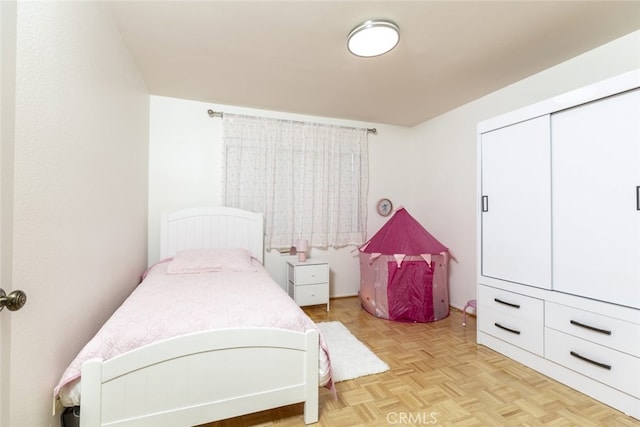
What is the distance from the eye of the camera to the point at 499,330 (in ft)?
7.77

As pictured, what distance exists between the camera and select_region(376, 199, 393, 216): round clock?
4.11 metres

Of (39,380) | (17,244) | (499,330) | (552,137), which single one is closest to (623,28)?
(552,137)

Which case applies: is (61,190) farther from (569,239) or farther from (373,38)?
(569,239)

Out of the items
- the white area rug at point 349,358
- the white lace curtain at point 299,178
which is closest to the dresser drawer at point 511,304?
the white area rug at point 349,358

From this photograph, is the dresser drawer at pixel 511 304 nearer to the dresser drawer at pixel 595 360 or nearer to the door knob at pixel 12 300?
the dresser drawer at pixel 595 360

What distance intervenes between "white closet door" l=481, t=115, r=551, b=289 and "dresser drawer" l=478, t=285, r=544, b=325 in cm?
13

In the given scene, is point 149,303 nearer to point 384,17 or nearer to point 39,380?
point 39,380

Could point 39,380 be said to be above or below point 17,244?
below

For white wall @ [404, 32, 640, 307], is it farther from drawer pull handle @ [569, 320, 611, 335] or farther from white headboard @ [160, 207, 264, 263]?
white headboard @ [160, 207, 264, 263]

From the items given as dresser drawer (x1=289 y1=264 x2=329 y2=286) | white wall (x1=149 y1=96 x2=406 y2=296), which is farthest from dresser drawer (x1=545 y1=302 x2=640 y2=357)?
white wall (x1=149 y1=96 x2=406 y2=296)

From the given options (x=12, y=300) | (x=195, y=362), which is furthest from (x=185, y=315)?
(x=12, y=300)

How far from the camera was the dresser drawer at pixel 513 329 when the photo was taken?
6.86 feet

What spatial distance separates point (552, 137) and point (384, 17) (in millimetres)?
1435

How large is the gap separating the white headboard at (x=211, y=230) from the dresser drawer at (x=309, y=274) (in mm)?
430
